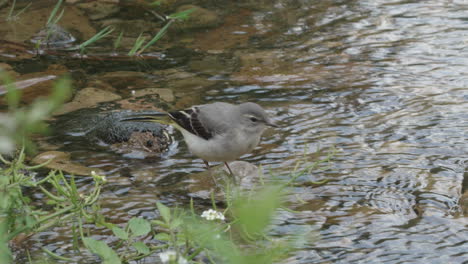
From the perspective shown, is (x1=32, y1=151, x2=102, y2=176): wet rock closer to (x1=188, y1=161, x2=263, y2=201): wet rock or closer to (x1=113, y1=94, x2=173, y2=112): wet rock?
(x1=188, y1=161, x2=263, y2=201): wet rock

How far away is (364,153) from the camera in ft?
22.0

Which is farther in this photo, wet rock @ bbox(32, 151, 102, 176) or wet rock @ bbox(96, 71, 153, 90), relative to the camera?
wet rock @ bbox(96, 71, 153, 90)

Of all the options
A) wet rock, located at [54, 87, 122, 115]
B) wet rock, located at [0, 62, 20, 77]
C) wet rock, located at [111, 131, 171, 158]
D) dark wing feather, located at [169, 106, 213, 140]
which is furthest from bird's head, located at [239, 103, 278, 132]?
wet rock, located at [0, 62, 20, 77]

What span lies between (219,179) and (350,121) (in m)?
1.82

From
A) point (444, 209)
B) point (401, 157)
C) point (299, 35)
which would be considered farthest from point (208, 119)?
point (299, 35)

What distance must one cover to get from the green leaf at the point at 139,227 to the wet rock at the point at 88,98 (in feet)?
13.6

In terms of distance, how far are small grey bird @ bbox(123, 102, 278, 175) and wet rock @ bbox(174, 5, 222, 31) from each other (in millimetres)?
4328

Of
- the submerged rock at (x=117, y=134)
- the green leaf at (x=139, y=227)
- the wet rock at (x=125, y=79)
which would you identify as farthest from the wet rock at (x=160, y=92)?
the green leaf at (x=139, y=227)

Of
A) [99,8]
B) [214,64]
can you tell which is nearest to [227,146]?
[214,64]

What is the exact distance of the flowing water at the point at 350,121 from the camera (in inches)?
207

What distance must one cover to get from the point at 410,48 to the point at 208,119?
427 centimetres

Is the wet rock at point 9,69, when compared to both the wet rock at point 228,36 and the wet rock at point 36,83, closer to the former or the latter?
the wet rock at point 36,83

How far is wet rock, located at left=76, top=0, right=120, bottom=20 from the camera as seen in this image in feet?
36.7

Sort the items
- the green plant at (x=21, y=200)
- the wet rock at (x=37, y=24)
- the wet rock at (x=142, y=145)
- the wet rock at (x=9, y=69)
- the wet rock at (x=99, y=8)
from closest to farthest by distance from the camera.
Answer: the green plant at (x=21, y=200)
the wet rock at (x=142, y=145)
the wet rock at (x=9, y=69)
the wet rock at (x=37, y=24)
the wet rock at (x=99, y=8)
